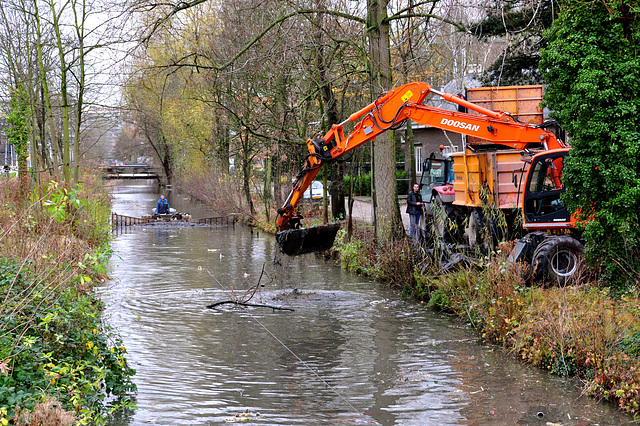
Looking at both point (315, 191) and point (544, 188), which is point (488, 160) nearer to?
point (544, 188)

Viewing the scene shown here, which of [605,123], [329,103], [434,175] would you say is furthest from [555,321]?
[434,175]

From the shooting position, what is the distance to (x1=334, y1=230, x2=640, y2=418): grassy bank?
7.92m

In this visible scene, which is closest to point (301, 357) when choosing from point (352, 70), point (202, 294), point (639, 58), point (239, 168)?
point (202, 294)

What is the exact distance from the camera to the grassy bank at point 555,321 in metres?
7.92

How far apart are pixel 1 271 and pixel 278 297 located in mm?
7468

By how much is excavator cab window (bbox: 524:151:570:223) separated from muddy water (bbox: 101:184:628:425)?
2830 millimetres

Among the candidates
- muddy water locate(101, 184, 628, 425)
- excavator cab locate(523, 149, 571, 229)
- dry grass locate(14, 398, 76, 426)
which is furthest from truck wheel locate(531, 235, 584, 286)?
dry grass locate(14, 398, 76, 426)

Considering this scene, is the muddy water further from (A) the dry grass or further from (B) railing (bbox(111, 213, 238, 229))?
(B) railing (bbox(111, 213, 238, 229))

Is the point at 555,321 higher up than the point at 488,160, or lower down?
lower down

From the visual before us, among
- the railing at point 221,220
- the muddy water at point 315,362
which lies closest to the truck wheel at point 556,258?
the muddy water at point 315,362

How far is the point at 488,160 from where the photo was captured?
15.6m

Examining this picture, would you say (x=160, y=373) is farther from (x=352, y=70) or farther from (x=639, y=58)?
(x=352, y=70)

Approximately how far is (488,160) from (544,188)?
208 centimetres

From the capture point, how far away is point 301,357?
1029cm
